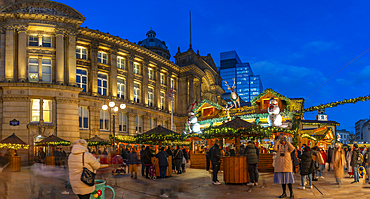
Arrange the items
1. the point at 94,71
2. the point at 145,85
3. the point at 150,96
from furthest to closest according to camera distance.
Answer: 1. the point at 150,96
2. the point at 145,85
3. the point at 94,71

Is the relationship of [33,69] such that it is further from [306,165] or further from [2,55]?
[306,165]

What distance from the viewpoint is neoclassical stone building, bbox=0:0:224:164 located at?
3158 centimetres

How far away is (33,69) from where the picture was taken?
33.6m

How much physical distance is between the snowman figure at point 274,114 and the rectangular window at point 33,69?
24.8m

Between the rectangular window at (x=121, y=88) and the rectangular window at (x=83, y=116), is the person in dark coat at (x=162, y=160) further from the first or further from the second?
the rectangular window at (x=121, y=88)

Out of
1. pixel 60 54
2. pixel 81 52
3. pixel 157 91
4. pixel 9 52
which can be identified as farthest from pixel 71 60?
pixel 157 91

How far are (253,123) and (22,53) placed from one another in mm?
24778

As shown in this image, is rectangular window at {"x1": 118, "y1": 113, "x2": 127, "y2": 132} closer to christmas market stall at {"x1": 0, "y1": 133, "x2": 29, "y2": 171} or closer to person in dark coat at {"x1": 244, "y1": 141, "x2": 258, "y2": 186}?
christmas market stall at {"x1": 0, "y1": 133, "x2": 29, "y2": 171}

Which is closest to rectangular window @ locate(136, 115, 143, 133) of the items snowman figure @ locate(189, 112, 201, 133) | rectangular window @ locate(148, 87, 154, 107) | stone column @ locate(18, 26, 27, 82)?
rectangular window @ locate(148, 87, 154, 107)

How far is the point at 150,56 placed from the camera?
160 ft

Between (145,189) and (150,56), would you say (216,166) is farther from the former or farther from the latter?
(150,56)

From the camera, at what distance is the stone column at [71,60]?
34.5 m

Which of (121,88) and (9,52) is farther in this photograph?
(121,88)

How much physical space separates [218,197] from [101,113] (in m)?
31.7
